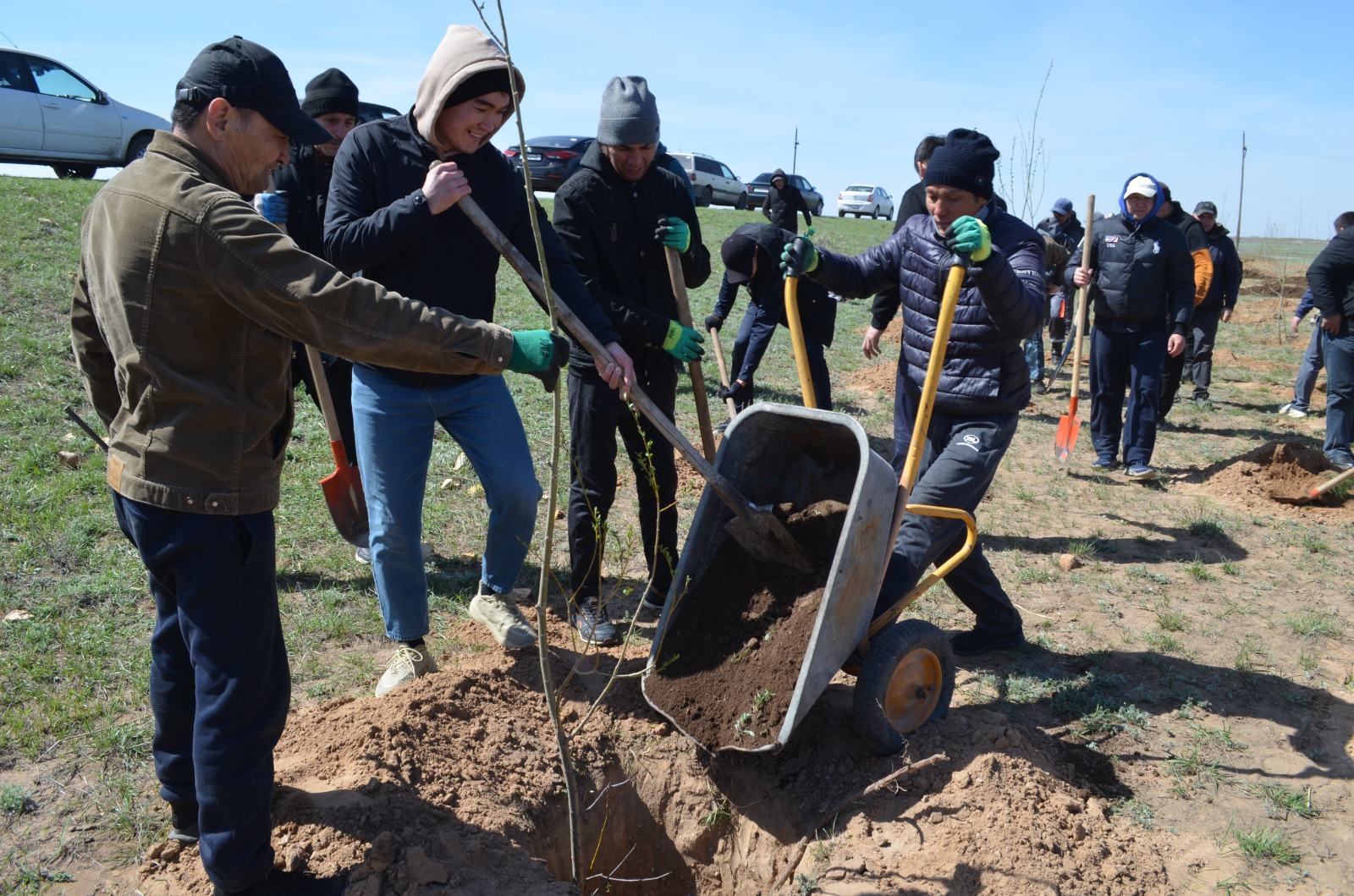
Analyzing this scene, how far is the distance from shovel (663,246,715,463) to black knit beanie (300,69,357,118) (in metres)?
2.07

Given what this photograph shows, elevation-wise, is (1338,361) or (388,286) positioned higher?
(388,286)

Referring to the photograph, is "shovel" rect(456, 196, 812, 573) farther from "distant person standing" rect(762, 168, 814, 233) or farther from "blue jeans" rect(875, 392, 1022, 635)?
"distant person standing" rect(762, 168, 814, 233)

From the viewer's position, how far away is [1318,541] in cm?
600

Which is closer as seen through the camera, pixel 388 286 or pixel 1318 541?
pixel 388 286

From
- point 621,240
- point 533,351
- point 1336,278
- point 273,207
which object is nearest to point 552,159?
point 1336,278

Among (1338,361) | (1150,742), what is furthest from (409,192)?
(1338,361)

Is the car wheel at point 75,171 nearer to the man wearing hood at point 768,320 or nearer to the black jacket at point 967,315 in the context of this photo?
the man wearing hood at point 768,320

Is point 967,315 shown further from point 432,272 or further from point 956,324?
point 432,272

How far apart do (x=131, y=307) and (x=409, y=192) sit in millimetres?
1248

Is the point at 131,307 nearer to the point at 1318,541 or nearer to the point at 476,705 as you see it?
the point at 476,705

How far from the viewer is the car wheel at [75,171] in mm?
12883

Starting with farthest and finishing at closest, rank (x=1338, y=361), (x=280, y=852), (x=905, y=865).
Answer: (x=1338, y=361) < (x=905, y=865) < (x=280, y=852)

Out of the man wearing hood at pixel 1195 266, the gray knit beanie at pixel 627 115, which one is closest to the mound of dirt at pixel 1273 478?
the man wearing hood at pixel 1195 266

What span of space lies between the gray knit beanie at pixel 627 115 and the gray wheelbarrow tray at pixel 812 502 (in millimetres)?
1199
